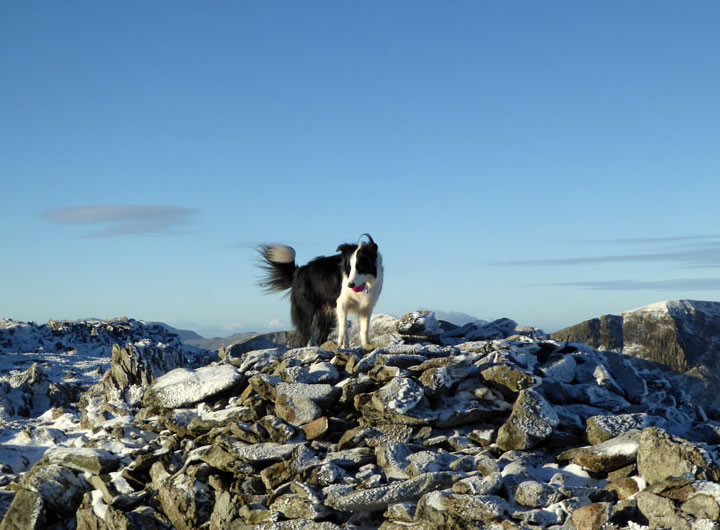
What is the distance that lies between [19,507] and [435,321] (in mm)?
6584

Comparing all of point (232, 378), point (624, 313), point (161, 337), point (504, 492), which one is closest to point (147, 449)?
point (232, 378)

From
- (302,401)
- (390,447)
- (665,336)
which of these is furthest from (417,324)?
(665,336)

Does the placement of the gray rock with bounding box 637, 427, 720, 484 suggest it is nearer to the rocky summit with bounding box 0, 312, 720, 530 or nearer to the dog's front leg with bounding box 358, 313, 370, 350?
the rocky summit with bounding box 0, 312, 720, 530

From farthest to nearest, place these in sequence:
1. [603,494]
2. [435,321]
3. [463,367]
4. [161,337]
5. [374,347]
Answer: [161,337], [435,321], [374,347], [463,367], [603,494]

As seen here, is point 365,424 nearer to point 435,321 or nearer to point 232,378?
point 232,378

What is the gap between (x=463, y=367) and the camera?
365 inches

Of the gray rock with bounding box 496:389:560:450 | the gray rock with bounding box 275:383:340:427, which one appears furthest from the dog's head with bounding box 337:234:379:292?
the gray rock with bounding box 496:389:560:450

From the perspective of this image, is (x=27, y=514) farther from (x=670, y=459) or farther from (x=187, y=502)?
(x=670, y=459)

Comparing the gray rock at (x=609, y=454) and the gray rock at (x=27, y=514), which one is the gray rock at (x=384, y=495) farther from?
the gray rock at (x=27, y=514)

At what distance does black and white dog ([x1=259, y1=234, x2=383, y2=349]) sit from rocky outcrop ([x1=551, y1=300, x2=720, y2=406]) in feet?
44.4

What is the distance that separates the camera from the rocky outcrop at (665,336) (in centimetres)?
2384

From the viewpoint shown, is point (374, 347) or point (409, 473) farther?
point (374, 347)

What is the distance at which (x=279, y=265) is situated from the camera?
13.1 metres

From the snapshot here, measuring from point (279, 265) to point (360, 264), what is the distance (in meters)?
2.01
